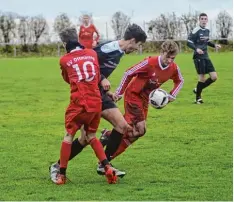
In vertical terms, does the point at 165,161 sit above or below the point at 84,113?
below

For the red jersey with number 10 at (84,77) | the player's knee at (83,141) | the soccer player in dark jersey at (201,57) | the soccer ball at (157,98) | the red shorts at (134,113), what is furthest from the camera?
the soccer player in dark jersey at (201,57)

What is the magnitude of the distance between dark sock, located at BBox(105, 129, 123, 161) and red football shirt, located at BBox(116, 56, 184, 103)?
0.55 m

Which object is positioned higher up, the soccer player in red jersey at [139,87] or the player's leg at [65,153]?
the soccer player in red jersey at [139,87]

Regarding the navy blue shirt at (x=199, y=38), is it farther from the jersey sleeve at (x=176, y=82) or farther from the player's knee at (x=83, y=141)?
the player's knee at (x=83, y=141)

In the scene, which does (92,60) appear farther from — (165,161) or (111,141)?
(165,161)

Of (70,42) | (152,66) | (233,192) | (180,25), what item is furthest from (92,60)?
(180,25)

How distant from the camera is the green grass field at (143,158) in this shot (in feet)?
22.3

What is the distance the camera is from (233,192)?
261 inches

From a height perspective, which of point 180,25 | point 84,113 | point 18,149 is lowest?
point 180,25

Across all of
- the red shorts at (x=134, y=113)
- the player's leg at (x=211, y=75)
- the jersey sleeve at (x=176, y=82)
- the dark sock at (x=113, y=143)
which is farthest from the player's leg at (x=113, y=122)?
the player's leg at (x=211, y=75)

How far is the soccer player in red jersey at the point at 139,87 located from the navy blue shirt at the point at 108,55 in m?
0.34

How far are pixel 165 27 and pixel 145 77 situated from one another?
51082 millimetres

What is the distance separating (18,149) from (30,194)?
287 centimetres

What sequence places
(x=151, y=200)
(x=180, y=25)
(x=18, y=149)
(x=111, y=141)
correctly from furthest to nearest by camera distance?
(x=180, y=25), (x=18, y=149), (x=111, y=141), (x=151, y=200)
